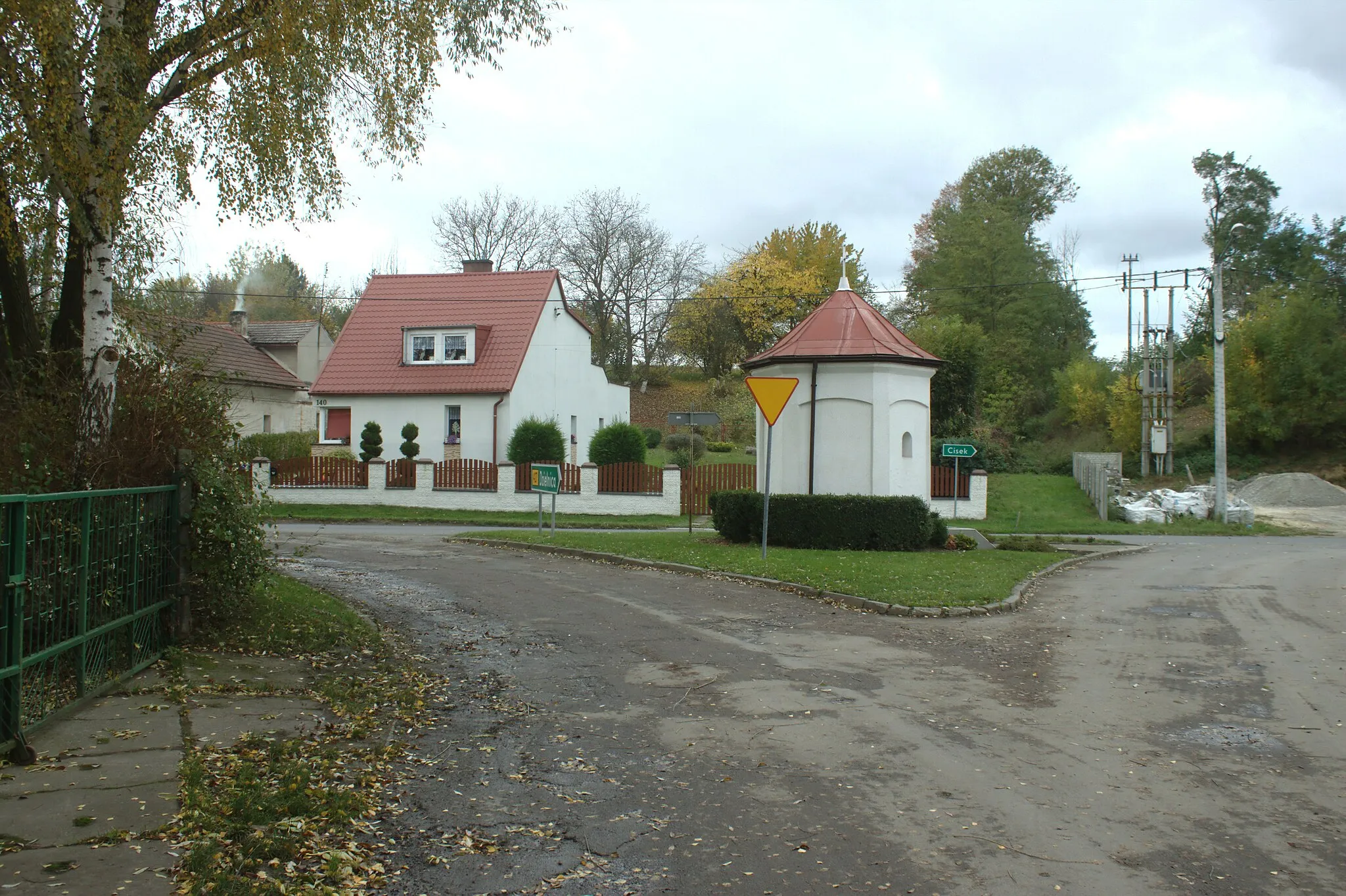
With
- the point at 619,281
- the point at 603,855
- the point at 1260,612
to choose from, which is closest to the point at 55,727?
the point at 603,855

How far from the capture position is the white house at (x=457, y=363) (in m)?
38.0

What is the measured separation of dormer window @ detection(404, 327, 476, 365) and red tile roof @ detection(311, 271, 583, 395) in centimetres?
23

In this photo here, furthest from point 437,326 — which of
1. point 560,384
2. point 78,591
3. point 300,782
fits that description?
point 300,782

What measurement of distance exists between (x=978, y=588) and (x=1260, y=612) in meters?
3.62

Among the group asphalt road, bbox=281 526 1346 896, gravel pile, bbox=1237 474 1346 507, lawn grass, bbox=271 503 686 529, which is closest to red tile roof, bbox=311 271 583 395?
lawn grass, bbox=271 503 686 529

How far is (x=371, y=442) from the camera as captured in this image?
122 ft

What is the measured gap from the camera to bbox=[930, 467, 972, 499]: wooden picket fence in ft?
104

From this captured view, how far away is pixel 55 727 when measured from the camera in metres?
6.42

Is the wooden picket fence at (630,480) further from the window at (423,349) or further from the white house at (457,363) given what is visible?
the window at (423,349)

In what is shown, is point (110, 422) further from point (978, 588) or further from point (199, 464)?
point (978, 588)

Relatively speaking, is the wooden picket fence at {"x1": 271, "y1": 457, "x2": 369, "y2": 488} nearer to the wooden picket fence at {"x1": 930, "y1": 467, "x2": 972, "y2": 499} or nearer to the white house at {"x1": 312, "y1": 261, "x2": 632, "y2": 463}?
the white house at {"x1": 312, "y1": 261, "x2": 632, "y2": 463}

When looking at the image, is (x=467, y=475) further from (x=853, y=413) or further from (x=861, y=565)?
(x=861, y=565)

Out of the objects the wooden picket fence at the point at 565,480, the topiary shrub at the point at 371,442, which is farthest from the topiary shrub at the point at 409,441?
the wooden picket fence at the point at 565,480

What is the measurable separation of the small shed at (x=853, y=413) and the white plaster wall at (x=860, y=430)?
0.05ft
